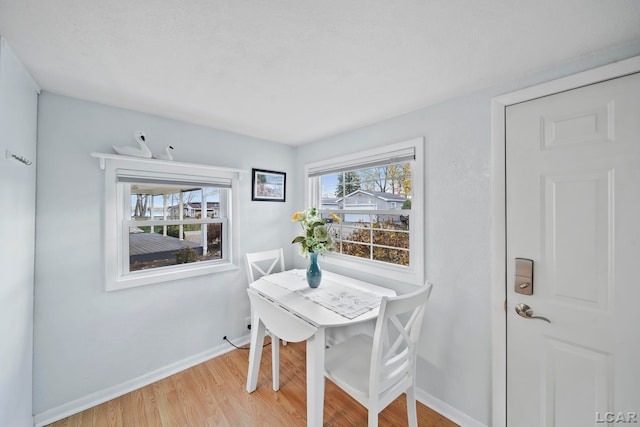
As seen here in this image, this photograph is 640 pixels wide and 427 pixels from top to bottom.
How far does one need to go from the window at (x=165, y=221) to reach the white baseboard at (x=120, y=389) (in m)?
0.77

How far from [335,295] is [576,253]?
146 centimetres

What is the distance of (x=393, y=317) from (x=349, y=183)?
1549mm

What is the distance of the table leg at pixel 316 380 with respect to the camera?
4.75 feet

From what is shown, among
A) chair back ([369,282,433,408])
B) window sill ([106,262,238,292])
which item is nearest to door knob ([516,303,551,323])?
chair back ([369,282,433,408])

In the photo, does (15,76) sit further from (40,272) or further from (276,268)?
(276,268)

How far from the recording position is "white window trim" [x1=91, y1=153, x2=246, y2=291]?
1862 millimetres

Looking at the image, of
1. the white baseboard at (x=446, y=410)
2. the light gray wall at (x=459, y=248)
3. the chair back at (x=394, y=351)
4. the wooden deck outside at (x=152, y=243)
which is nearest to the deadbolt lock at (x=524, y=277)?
the light gray wall at (x=459, y=248)

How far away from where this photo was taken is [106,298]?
1874 mm

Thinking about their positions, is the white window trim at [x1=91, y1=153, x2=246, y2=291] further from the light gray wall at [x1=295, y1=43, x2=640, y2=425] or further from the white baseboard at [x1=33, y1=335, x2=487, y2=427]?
the light gray wall at [x1=295, y1=43, x2=640, y2=425]

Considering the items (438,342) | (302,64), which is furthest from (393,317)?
(302,64)

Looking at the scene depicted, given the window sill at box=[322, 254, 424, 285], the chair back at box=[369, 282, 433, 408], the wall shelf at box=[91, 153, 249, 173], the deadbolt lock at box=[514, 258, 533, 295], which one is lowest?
the chair back at box=[369, 282, 433, 408]

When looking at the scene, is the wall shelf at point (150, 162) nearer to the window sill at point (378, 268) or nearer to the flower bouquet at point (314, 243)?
the flower bouquet at point (314, 243)

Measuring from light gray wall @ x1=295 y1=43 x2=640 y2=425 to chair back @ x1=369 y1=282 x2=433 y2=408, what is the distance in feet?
1.20

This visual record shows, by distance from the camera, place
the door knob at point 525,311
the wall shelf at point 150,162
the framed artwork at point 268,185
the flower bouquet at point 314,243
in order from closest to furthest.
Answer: the door knob at point 525,311, the wall shelf at point 150,162, the flower bouquet at point 314,243, the framed artwork at point 268,185
